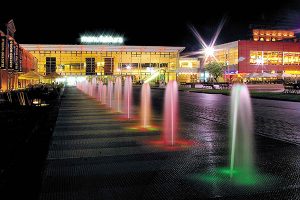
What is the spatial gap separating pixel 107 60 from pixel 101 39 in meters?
6.59

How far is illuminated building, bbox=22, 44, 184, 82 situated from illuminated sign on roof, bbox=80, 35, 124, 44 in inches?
111

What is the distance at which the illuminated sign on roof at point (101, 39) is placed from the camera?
109 m

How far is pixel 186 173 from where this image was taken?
6699 millimetres

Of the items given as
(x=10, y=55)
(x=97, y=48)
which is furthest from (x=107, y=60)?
(x=10, y=55)

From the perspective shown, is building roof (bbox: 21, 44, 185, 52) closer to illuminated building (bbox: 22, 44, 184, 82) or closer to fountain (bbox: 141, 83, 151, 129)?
illuminated building (bbox: 22, 44, 184, 82)

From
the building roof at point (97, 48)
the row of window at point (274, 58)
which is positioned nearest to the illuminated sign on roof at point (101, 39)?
the building roof at point (97, 48)

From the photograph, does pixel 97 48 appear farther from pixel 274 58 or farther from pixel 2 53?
pixel 2 53

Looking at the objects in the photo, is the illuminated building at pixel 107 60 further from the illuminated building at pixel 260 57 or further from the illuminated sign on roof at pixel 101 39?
the illuminated building at pixel 260 57

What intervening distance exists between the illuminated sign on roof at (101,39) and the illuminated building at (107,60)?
9.29 ft

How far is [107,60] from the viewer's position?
110062 millimetres

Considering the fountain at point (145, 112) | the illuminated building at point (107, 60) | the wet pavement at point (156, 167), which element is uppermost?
the illuminated building at point (107, 60)

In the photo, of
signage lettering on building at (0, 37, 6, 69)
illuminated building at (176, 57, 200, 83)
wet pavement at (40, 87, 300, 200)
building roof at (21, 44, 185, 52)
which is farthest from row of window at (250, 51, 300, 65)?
wet pavement at (40, 87, 300, 200)

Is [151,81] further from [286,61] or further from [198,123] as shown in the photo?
[198,123]

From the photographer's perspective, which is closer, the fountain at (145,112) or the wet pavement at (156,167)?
the wet pavement at (156,167)
